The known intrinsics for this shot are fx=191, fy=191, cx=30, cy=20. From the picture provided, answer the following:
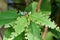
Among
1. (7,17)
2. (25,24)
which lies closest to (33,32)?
(25,24)

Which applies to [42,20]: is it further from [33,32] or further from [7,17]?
[7,17]

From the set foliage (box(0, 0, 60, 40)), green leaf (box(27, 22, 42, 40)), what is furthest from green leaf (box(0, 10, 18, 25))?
green leaf (box(27, 22, 42, 40))

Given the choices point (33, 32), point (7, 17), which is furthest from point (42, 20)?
point (7, 17)

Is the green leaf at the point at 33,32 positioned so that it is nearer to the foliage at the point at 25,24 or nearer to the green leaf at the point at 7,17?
the foliage at the point at 25,24

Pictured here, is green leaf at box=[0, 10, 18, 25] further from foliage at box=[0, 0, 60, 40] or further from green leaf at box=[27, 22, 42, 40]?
green leaf at box=[27, 22, 42, 40]

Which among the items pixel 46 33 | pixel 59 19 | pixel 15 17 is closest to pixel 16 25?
pixel 15 17

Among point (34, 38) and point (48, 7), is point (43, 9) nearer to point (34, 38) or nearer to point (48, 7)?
point (48, 7)

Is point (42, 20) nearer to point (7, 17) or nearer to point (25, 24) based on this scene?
point (25, 24)

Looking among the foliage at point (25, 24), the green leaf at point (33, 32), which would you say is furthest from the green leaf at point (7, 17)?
the green leaf at point (33, 32)
